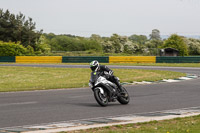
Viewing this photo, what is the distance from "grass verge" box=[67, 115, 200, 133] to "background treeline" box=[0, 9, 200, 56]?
5305 centimetres

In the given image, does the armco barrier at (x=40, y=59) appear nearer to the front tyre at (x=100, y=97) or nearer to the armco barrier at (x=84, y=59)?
the armco barrier at (x=84, y=59)

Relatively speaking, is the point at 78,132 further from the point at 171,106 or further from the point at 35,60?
the point at 35,60

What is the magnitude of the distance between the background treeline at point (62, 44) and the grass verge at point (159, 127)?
5305cm

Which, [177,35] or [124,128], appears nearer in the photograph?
[124,128]

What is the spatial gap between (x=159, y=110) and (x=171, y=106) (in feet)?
3.18

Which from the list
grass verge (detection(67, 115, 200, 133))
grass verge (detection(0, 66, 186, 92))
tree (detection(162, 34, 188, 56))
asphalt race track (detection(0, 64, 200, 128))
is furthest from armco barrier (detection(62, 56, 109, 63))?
tree (detection(162, 34, 188, 56))

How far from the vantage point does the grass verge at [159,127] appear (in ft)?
22.5

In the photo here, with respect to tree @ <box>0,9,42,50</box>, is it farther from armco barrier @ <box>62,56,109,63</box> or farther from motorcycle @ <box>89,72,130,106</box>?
motorcycle @ <box>89,72,130,106</box>

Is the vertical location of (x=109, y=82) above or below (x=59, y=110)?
above

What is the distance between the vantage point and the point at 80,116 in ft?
29.7

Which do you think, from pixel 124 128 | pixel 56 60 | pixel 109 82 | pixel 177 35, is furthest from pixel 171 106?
pixel 177 35

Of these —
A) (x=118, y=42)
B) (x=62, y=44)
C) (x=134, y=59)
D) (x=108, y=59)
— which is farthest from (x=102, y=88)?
(x=62, y=44)

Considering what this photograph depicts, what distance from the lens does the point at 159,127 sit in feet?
23.7

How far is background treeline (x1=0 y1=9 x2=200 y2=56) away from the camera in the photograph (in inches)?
2674
